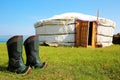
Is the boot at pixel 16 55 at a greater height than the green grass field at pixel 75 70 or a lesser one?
greater

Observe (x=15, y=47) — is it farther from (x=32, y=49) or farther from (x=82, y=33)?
(x=82, y=33)

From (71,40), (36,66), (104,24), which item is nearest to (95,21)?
(104,24)

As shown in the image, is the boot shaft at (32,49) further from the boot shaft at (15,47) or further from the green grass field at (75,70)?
Result: the boot shaft at (15,47)

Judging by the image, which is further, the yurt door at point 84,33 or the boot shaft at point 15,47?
the yurt door at point 84,33

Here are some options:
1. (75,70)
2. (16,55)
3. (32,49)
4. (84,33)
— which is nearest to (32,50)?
(32,49)

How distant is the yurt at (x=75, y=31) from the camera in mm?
13094

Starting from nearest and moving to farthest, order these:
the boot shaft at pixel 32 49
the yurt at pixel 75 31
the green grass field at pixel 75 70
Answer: the green grass field at pixel 75 70
the boot shaft at pixel 32 49
the yurt at pixel 75 31

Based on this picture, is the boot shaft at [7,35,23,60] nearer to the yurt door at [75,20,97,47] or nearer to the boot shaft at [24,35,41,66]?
the boot shaft at [24,35,41,66]

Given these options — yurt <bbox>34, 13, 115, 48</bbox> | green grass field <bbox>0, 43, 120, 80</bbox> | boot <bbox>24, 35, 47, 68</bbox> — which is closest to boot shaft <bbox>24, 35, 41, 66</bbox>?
boot <bbox>24, 35, 47, 68</bbox>

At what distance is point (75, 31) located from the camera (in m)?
13.1

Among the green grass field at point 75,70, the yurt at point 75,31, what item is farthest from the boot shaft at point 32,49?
the yurt at point 75,31

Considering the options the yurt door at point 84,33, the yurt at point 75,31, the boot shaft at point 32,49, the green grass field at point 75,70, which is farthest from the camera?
the yurt at point 75,31

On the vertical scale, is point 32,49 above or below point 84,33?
below

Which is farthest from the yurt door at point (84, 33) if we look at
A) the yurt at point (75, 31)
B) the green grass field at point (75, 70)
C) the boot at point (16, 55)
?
the boot at point (16, 55)
